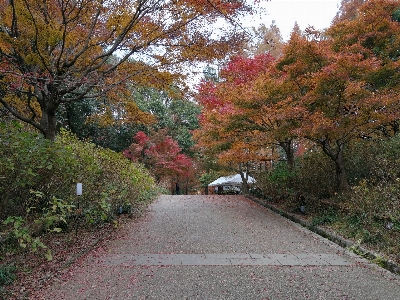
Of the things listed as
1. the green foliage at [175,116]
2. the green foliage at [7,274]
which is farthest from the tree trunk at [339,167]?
the green foliage at [175,116]

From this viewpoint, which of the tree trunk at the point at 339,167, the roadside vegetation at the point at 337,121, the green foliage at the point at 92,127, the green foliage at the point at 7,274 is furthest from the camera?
the green foliage at the point at 92,127

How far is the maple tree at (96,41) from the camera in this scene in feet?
20.3

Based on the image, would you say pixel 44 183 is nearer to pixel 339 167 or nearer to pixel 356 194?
pixel 356 194

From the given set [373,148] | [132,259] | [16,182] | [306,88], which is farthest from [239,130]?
[16,182]

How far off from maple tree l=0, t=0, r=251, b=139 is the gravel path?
126 inches

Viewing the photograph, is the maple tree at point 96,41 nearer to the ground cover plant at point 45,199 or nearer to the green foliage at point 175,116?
the ground cover plant at point 45,199

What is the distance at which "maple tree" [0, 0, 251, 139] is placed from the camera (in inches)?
243

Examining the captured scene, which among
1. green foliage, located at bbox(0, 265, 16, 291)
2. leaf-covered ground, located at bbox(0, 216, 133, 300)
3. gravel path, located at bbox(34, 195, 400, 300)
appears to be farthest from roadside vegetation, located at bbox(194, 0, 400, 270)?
green foliage, located at bbox(0, 265, 16, 291)

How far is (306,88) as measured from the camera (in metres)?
9.10

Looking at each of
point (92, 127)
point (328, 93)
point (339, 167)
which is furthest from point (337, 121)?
point (92, 127)

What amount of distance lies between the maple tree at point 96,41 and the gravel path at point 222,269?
321 cm

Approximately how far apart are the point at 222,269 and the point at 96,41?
5571 mm

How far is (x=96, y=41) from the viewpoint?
24.4 ft

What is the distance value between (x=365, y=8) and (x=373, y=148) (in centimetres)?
452
